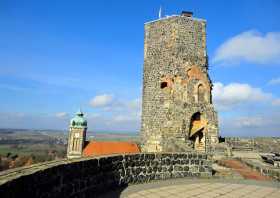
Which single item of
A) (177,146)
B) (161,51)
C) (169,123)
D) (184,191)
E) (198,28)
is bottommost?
(184,191)

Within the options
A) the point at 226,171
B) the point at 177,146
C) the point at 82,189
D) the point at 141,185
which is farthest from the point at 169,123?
the point at 82,189

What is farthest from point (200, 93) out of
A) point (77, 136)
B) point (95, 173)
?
point (77, 136)

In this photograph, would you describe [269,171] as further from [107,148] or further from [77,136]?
[77,136]

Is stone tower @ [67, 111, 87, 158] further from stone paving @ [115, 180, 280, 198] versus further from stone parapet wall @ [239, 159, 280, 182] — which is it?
stone paving @ [115, 180, 280, 198]

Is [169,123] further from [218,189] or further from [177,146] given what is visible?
[218,189]

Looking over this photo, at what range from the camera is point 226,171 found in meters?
8.06

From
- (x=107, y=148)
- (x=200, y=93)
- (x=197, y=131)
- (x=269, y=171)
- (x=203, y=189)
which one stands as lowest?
(x=107, y=148)

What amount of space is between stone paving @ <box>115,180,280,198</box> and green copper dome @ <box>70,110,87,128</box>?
30387mm

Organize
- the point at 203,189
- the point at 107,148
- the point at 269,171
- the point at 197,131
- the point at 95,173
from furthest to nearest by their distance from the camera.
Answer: the point at 107,148 < the point at 197,131 < the point at 269,171 < the point at 203,189 < the point at 95,173

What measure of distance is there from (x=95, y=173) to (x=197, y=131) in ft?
36.5

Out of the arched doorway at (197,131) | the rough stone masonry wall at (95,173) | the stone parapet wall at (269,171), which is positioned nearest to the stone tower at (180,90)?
the arched doorway at (197,131)

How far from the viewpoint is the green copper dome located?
118 feet

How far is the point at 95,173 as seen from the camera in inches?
214

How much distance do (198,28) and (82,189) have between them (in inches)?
534
